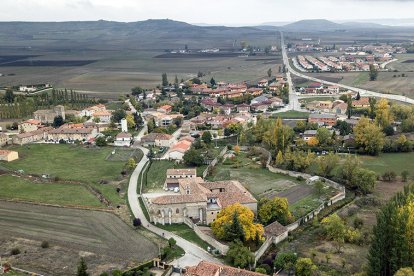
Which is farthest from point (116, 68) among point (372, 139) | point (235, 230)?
point (235, 230)

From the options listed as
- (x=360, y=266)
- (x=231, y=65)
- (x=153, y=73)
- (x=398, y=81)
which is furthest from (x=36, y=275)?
(x=231, y=65)

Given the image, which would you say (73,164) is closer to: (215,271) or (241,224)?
(241,224)

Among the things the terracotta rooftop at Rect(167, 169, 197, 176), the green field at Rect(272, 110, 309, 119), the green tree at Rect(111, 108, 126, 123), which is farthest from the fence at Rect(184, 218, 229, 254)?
the green field at Rect(272, 110, 309, 119)

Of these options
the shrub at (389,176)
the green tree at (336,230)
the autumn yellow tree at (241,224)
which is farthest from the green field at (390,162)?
the autumn yellow tree at (241,224)

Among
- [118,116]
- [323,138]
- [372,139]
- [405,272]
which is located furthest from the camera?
[118,116]

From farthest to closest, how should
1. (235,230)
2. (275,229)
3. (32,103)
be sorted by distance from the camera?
(32,103), (275,229), (235,230)

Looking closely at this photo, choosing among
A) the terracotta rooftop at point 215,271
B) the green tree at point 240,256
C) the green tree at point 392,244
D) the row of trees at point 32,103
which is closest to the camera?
the green tree at point 392,244

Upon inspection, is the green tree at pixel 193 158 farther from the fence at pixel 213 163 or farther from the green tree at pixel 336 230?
the green tree at pixel 336 230
